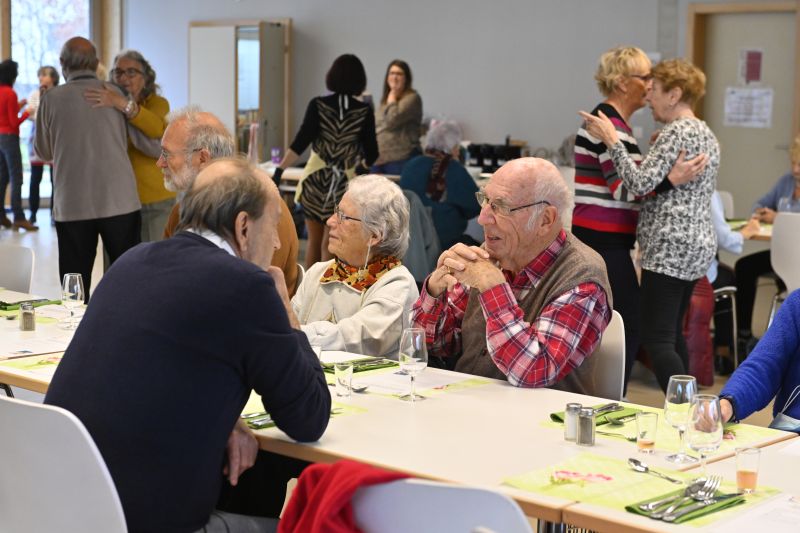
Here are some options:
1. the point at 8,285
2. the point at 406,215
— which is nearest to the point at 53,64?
the point at 8,285

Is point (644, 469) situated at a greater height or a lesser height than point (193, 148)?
lesser

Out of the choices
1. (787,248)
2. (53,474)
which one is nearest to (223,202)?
(53,474)

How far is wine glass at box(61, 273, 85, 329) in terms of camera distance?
362 centimetres

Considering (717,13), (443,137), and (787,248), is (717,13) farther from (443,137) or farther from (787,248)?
(787,248)

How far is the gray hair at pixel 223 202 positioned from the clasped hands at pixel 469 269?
88 centimetres

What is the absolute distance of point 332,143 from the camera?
284 inches

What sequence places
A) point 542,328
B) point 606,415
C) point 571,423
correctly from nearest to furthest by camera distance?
1. point 571,423
2. point 606,415
3. point 542,328

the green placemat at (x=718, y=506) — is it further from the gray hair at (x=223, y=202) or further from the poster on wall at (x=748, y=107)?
the poster on wall at (x=748, y=107)

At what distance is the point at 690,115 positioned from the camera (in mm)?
4902

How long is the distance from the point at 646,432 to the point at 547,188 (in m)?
1.03

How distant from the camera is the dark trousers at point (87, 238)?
5.91m

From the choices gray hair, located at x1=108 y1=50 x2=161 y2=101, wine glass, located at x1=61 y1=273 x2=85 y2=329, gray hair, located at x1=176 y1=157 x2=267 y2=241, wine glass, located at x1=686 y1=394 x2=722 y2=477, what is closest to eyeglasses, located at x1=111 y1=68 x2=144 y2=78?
gray hair, located at x1=108 y1=50 x2=161 y2=101

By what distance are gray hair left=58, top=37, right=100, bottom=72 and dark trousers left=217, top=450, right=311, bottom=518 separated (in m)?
3.52

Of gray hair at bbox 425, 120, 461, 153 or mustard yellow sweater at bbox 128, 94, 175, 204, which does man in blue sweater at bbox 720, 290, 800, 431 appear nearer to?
mustard yellow sweater at bbox 128, 94, 175, 204
